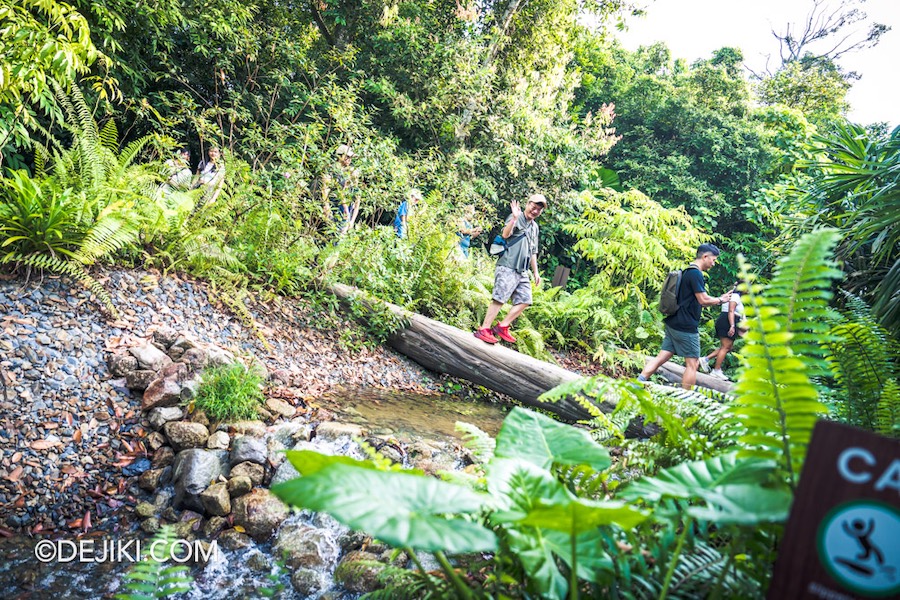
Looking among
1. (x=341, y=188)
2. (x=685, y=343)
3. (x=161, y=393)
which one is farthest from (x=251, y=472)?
(x=685, y=343)

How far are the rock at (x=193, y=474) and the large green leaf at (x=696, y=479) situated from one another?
2.64m

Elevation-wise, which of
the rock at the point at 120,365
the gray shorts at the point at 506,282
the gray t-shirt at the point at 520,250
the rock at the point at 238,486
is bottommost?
the rock at the point at 238,486

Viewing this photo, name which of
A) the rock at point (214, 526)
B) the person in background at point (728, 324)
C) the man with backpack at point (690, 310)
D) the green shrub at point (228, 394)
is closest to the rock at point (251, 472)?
the rock at point (214, 526)

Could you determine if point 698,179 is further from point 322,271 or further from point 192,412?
point 192,412

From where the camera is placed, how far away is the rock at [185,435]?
3.09 m

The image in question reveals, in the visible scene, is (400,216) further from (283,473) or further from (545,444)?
(545,444)

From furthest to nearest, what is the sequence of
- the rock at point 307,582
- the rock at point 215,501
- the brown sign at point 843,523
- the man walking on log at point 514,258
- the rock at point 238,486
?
the man walking on log at point 514,258 → the rock at point 238,486 → the rock at point 215,501 → the rock at point 307,582 → the brown sign at point 843,523

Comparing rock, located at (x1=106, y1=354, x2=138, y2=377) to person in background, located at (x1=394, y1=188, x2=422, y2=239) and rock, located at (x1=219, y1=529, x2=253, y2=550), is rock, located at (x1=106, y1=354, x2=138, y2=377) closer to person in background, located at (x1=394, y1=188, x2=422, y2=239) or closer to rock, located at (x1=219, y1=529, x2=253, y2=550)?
rock, located at (x1=219, y1=529, x2=253, y2=550)

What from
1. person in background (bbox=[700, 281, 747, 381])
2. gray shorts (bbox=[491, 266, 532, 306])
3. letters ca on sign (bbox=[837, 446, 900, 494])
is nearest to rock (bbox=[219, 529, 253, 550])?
letters ca on sign (bbox=[837, 446, 900, 494])

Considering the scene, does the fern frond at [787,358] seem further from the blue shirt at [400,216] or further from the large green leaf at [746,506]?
the blue shirt at [400,216]

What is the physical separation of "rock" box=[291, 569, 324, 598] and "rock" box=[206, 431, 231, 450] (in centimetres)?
104

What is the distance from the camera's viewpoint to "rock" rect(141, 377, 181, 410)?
323 centimetres

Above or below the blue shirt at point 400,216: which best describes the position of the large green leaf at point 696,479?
below

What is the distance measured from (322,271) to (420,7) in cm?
713
